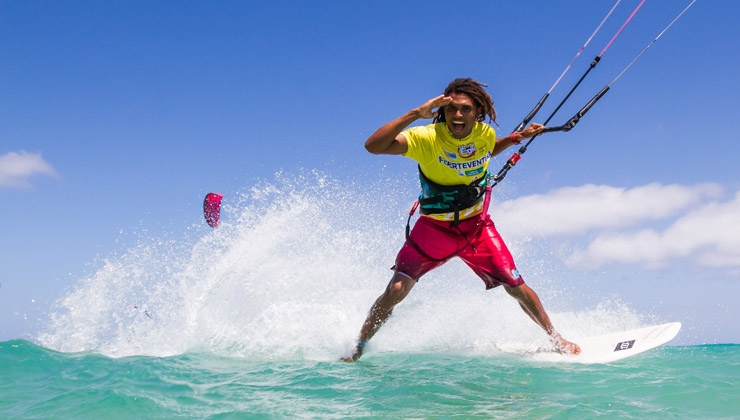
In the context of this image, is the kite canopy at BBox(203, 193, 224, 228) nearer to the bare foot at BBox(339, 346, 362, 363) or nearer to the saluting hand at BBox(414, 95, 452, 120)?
the bare foot at BBox(339, 346, 362, 363)

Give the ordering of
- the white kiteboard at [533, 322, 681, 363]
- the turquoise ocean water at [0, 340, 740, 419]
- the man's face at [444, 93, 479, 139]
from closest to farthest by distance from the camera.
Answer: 1. the turquoise ocean water at [0, 340, 740, 419]
2. the man's face at [444, 93, 479, 139]
3. the white kiteboard at [533, 322, 681, 363]

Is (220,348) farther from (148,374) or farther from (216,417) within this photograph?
(216,417)

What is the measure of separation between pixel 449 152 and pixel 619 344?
2821mm

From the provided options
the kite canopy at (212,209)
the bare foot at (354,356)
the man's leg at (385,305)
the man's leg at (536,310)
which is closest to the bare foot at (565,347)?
the man's leg at (536,310)

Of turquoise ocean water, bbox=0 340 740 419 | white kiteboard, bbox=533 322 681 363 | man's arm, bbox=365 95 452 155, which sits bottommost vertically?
turquoise ocean water, bbox=0 340 740 419

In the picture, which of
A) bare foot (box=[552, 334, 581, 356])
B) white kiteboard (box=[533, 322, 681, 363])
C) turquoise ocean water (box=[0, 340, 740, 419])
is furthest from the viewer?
bare foot (box=[552, 334, 581, 356])

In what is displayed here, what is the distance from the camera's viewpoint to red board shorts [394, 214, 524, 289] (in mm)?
5469

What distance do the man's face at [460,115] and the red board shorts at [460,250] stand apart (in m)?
0.96

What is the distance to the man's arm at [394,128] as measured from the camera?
4.29 m

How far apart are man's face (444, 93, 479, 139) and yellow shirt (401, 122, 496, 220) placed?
63 millimetres

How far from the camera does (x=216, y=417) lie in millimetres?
3416

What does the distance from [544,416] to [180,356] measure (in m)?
3.76

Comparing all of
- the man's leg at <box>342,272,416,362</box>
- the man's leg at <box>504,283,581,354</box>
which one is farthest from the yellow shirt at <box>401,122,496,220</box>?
the man's leg at <box>504,283,581,354</box>

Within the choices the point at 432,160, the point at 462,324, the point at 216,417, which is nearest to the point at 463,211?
the point at 432,160
